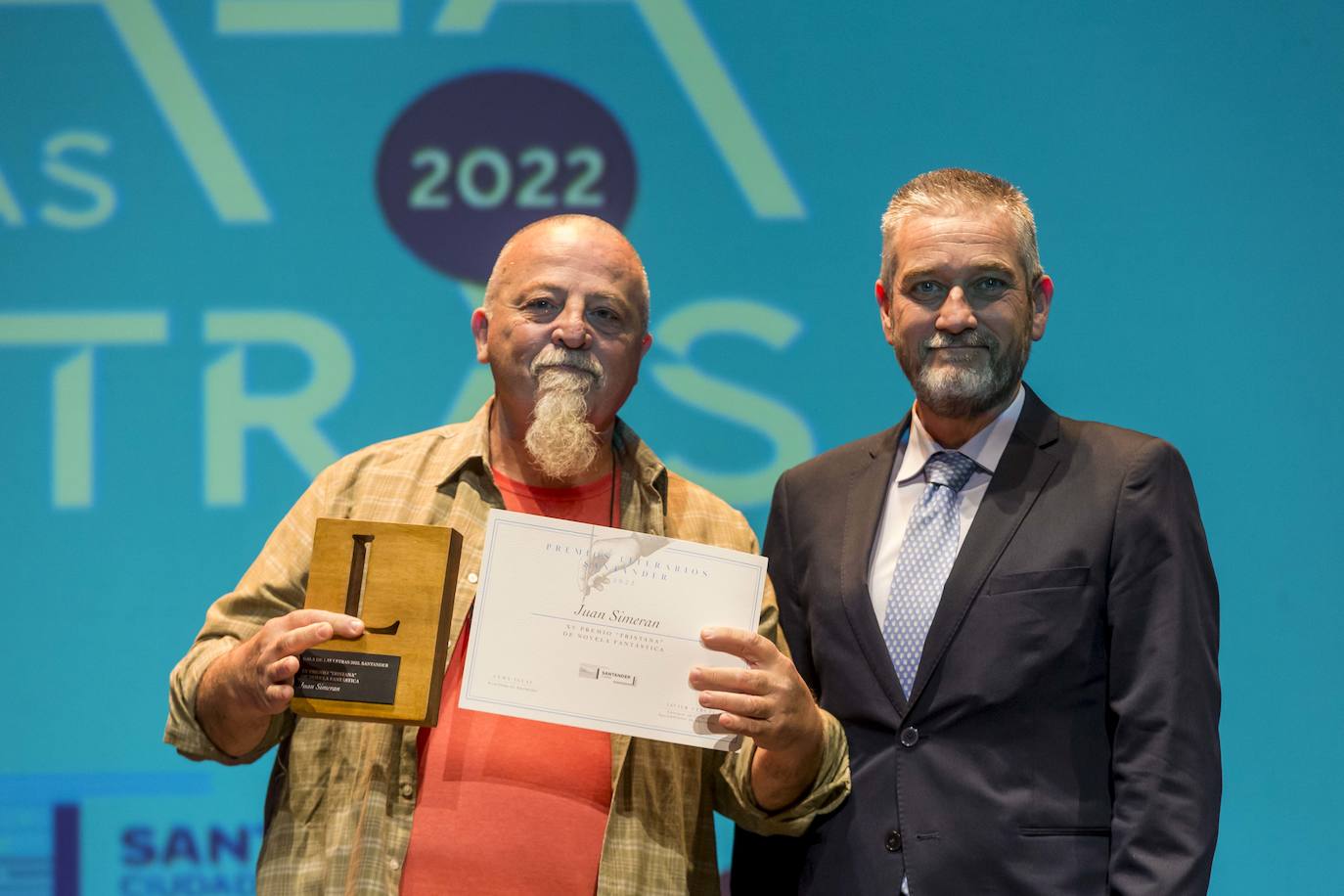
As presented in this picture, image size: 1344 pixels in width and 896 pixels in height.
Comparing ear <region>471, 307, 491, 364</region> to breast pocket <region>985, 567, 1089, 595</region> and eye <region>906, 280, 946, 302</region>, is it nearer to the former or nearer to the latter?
eye <region>906, 280, 946, 302</region>

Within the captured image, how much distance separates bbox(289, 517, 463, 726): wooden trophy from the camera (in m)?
2.03

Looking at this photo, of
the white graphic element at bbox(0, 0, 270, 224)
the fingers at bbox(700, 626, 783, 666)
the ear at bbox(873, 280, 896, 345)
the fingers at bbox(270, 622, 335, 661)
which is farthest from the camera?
the white graphic element at bbox(0, 0, 270, 224)

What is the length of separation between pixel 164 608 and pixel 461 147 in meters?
1.42

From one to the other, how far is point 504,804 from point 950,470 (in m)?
0.96

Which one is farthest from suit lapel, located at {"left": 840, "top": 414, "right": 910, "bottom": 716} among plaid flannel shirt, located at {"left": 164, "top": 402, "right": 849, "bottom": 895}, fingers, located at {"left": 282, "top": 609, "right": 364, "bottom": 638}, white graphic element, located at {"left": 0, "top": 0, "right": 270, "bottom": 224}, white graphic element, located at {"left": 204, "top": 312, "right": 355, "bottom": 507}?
white graphic element, located at {"left": 0, "top": 0, "right": 270, "bottom": 224}

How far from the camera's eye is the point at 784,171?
3531 millimetres

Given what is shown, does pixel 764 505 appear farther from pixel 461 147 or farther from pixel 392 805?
pixel 392 805

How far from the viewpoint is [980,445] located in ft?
7.90

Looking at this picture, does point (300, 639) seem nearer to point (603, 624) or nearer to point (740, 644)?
point (603, 624)

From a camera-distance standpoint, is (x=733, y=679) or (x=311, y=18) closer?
(x=733, y=679)

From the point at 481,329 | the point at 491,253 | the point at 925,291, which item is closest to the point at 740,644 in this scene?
the point at 925,291

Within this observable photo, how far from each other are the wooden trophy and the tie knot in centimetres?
86

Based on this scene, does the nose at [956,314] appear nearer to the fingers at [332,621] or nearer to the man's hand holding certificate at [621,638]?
the man's hand holding certificate at [621,638]

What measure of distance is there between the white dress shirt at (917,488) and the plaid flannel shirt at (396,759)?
0.22 m
